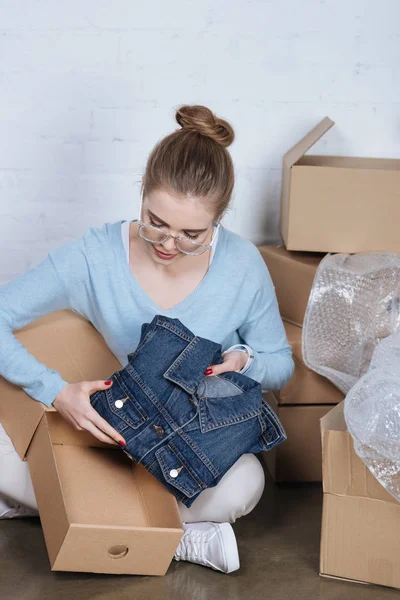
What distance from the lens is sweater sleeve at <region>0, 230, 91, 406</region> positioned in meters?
1.49

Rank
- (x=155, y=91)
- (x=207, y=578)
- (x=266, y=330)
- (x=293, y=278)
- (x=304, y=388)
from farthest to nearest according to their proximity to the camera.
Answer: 1. (x=155, y=91)
2. (x=293, y=278)
3. (x=304, y=388)
4. (x=266, y=330)
5. (x=207, y=578)

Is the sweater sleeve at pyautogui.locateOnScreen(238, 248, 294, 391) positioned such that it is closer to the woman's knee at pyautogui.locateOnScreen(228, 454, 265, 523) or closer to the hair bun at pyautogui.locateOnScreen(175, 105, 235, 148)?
the woman's knee at pyautogui.locateOnScreen(228, 454, 265, 523)

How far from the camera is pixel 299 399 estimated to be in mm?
1869

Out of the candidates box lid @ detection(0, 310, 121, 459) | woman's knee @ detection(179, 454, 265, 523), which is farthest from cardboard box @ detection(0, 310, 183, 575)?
woman's knee @ detection(179, 454, 265, 523)

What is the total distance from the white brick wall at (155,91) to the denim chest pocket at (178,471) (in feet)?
3.39

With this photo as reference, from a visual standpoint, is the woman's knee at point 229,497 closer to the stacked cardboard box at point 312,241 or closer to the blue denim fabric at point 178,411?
the blue denim fabric at point 178,411

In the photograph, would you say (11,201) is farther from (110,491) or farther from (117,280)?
(110,491)

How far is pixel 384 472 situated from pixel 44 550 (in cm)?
65

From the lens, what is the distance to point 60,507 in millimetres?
1300

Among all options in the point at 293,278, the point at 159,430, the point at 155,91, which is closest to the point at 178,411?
the point at 159,430

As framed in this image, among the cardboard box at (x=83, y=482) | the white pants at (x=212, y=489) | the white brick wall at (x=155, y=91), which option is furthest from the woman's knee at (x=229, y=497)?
the white brick wall at (x=155, y=91)

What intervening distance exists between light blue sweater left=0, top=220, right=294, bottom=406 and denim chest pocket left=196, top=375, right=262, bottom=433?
0.13 meters

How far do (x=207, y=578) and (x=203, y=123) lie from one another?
0.84 meters

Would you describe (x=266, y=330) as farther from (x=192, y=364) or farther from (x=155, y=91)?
(x=155, y=91)
